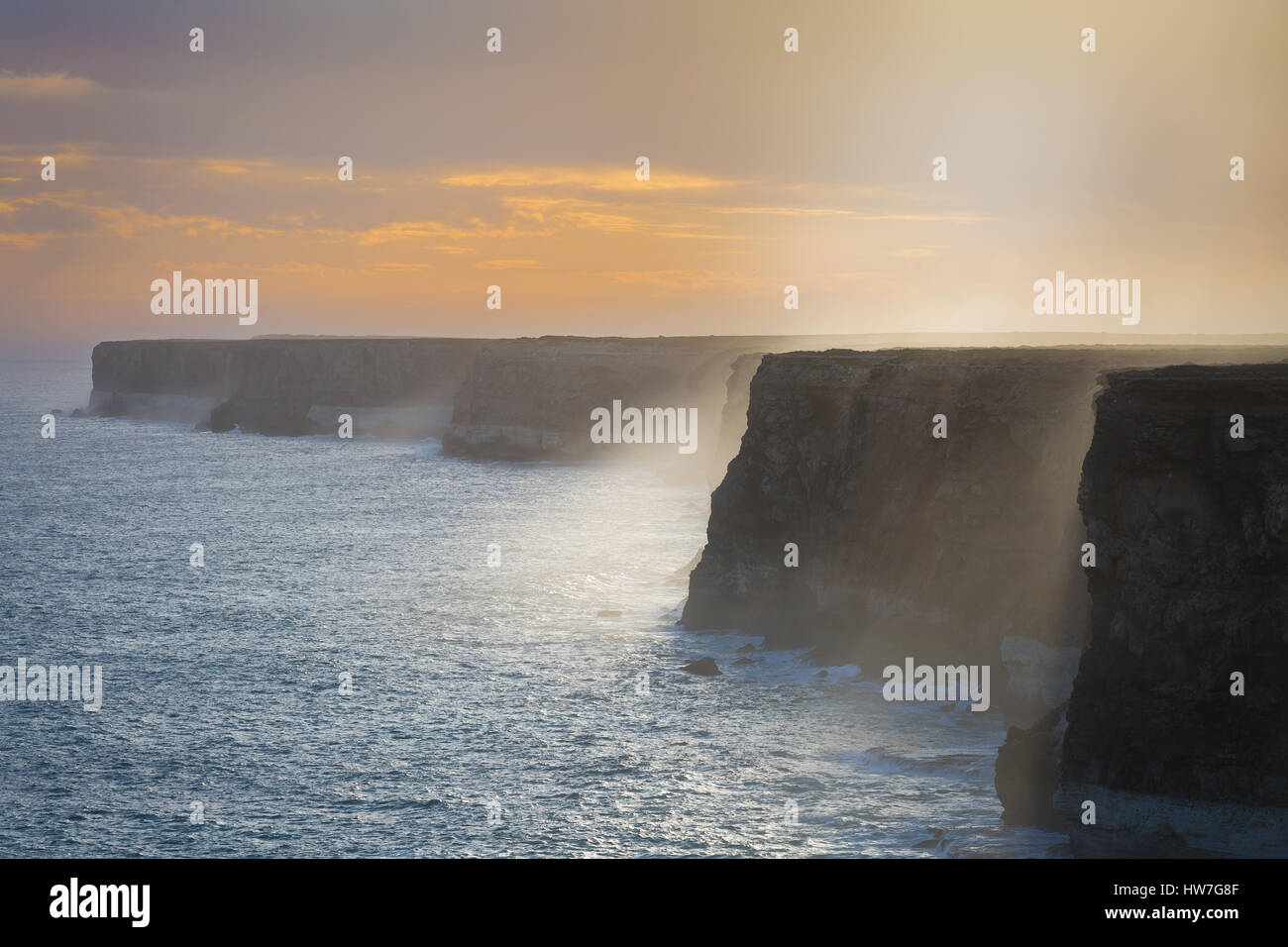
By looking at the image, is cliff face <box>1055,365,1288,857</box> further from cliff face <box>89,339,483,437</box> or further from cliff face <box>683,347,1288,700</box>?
cliff face <box>89,339,483,437</box>

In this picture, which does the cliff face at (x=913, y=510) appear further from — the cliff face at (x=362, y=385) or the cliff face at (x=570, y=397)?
the cliff face at (x=362, y=385)

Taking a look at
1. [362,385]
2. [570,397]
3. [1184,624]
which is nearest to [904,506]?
[1184,624]

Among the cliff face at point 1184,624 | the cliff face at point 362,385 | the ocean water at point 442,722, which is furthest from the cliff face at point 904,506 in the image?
the cliff face at point 362,385

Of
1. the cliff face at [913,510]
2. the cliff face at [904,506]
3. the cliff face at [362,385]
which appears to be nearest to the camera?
the cliff face at [913,510]

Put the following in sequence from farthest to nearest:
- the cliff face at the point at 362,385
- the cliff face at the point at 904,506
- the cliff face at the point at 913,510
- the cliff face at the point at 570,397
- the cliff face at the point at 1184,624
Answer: the cliff face at the point at 362,385, the cliff face at the point at 570,397, the cliff face at the point at 904,506, the cliff face at the point at 913,510, the cliff face at the point at 1184,624

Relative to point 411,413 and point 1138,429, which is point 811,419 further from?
point 411,413

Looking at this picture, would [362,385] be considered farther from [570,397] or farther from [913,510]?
[913,510]
